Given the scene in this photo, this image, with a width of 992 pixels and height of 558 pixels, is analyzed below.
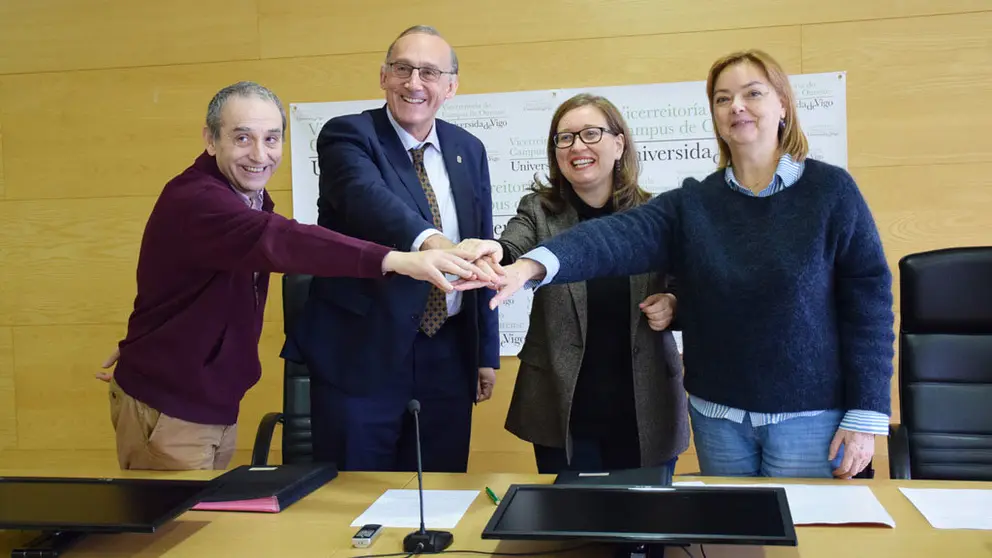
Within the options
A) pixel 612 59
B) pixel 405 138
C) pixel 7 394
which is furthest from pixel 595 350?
pixel 7 394

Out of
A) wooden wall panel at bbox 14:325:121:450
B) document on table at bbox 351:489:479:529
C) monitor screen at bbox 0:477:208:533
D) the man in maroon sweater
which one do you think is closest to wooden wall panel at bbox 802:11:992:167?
the man in maroon sweater

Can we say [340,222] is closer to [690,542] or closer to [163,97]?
[690,542]

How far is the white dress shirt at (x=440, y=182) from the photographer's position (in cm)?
213

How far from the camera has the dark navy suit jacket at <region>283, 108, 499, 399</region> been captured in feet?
6.44

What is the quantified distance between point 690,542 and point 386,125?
1.38 metres

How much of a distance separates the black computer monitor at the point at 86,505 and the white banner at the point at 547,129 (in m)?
2.16

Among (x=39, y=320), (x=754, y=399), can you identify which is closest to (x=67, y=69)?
(x=39, y=320)

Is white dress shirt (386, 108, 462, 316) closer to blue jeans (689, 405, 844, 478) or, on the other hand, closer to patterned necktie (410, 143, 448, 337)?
patterned necktie (410, 143, 448, 337)

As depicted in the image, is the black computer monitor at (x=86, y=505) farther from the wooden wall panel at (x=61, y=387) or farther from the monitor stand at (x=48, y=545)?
the wooden wall panel at (x=61, y=387)

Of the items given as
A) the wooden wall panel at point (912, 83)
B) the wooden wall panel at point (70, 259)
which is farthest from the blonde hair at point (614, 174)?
the wooden wall panel at point (70, 259)

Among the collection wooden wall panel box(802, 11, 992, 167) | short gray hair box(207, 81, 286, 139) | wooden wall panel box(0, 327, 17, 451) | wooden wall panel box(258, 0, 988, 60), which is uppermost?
wooden wall panel box(258, 0, 988, 60)

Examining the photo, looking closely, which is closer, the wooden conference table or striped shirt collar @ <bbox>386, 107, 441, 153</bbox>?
the wooden conference table

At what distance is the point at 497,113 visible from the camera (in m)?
3.62

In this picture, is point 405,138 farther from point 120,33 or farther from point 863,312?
point 120,33
